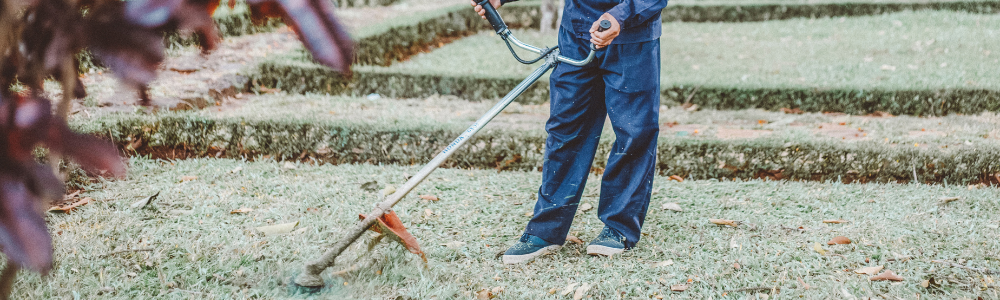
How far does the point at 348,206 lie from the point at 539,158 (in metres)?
1.28

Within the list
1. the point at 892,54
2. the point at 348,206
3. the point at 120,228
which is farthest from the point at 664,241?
the point at 892,54

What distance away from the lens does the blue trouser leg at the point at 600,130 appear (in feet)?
7.77

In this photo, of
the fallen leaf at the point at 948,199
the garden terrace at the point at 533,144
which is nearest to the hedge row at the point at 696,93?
the garden terrace at the point at 533,144

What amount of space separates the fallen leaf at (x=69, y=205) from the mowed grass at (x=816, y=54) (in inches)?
120

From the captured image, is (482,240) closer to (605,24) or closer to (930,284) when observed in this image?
(605,24)

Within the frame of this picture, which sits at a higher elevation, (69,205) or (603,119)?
(603,119)

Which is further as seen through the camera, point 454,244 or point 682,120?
point 682,120

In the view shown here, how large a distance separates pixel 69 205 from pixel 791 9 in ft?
36.9

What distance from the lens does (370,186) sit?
348 centimetres

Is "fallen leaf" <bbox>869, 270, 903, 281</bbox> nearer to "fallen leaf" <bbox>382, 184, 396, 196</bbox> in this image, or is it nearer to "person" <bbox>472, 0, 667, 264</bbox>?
"person" <bbox>472, 0, 667, 264</bbox>

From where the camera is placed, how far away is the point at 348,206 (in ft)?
10.3

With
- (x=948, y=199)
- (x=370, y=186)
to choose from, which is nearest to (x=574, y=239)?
(x=370, y=186)

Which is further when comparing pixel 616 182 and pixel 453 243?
pixel 453 243

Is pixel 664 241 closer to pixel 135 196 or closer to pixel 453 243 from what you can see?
pixel 453 243
